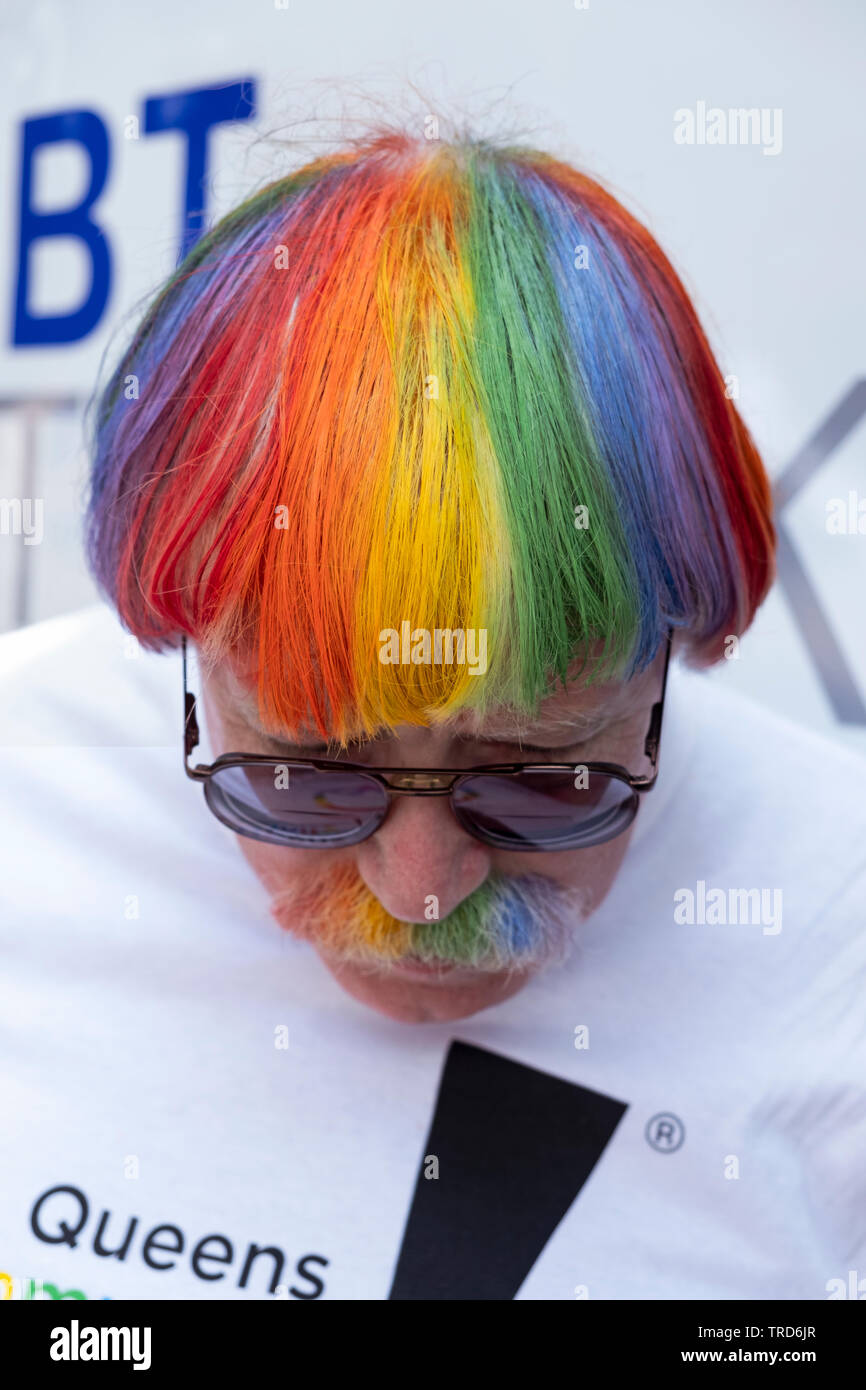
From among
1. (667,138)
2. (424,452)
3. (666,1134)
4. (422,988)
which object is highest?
(667,138)

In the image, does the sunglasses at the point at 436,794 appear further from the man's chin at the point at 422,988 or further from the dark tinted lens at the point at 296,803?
the man's chin at the point at 422,988

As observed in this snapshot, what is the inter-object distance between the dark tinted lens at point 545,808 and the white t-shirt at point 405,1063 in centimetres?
32

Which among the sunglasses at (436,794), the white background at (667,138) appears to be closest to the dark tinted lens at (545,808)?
the sunglasses at (436,794)

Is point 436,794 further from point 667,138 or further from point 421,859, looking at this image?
point 667,138

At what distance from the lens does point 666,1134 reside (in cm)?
125

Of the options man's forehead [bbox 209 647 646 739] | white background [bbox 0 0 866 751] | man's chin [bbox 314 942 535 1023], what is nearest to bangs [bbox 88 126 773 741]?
man's forehead [bbox 209 647 646 739]

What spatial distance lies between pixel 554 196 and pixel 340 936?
713 millimetres

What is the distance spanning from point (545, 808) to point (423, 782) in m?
0.12

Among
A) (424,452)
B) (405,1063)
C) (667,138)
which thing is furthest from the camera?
(667,138)

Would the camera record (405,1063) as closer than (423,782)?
No

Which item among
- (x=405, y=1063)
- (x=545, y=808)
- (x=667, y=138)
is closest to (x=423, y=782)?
(x=545, y=808)

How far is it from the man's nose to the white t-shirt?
0.33 meters

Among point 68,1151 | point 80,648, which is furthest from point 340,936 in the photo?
point 80,648

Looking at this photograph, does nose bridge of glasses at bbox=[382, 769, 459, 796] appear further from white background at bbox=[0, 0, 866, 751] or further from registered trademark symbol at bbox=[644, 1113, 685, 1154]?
white background at bbox=[0, 0, 866, 751]
